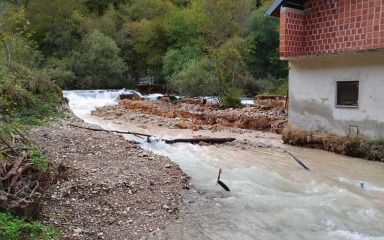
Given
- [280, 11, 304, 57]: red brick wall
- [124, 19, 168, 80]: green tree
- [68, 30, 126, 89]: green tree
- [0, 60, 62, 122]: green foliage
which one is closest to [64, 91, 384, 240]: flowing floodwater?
[280, 11, 304, 57]: red brick wall

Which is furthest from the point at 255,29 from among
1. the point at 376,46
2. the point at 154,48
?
the point at 376,46

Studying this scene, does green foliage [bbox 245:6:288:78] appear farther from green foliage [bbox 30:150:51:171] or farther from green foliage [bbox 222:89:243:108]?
green foliage [bbox 30:150:51:171]

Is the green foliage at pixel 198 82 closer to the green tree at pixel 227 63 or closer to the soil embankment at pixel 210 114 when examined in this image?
the green tree at pixel 227 63

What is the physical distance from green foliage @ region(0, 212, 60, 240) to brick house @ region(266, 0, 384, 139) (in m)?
9.43

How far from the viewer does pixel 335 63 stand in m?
10.7

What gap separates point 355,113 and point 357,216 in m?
5.27

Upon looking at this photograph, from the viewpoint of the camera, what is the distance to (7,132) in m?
6.46

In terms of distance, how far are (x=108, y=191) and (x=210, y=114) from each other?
13.1 m

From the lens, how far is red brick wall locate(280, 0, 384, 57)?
9.73 m

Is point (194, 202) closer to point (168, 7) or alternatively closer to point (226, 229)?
point (226, 229)

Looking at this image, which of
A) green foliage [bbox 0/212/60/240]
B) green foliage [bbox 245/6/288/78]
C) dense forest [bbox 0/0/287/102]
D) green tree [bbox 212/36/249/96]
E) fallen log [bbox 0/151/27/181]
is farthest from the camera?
green foliage [bbox 245/6/288/78]

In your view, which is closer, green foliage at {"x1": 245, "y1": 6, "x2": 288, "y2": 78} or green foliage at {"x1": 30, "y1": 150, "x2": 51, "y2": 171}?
green foliage at {"x1": 30, "y1": 150, "x2": 51, "y2": 171}

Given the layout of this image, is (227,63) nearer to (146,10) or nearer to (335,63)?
(335,63)

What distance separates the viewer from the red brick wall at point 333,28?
31.9ft
